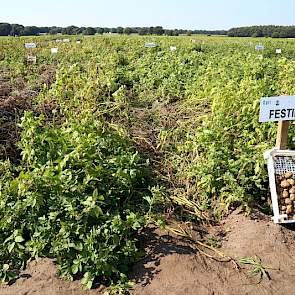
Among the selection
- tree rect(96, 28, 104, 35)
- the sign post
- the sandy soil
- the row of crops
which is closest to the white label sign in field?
the sign post

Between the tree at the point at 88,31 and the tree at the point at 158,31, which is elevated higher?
the tree at the point at 158,31

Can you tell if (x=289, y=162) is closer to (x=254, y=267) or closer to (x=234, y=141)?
(x=234, y=141)

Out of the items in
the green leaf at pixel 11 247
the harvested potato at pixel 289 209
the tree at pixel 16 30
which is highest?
the tree at pixel 16 30

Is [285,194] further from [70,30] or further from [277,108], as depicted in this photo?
[70,30]

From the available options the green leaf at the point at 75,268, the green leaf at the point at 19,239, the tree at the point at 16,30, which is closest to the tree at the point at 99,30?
the tree at the point at 16,30

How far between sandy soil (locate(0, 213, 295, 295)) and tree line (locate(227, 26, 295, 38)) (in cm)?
4321

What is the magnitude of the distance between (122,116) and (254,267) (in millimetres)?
2704

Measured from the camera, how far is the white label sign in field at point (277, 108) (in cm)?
345

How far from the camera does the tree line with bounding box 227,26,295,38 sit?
43156mm

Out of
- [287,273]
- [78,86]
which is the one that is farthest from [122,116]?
[287,273]

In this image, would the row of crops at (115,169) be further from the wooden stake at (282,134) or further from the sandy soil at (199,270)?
the wooden stake at (282,134)

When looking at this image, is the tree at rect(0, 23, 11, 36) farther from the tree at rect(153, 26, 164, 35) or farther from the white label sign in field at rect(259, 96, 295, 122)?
the white label sign in field at rect(259, 96, 295, 122)

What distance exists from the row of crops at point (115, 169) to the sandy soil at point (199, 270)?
10 centimetres

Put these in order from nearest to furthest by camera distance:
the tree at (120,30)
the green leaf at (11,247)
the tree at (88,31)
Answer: the green leaf at (11,247) < the tree at (88,31) < the tree at (120,30)
